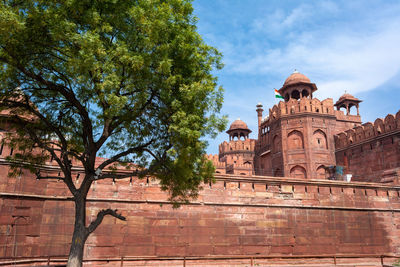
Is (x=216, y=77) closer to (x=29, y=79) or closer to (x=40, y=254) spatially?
(x=29, y=79)

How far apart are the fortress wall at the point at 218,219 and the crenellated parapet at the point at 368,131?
5721 mm

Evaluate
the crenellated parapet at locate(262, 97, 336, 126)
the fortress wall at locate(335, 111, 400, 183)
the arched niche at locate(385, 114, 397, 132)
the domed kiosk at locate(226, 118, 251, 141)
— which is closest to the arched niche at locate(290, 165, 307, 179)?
the fortress wall at locate(335, 111, 400, 183)

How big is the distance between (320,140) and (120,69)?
73.0 feet

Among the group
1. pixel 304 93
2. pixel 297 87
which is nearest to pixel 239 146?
pixel 304 93

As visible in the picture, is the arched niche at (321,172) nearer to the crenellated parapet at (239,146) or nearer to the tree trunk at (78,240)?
the crenellated parapet at (239,146)

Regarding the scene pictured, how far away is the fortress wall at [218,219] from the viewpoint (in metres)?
11.4

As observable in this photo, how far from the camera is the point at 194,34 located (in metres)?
7.88

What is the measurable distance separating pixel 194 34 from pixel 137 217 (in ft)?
26.7

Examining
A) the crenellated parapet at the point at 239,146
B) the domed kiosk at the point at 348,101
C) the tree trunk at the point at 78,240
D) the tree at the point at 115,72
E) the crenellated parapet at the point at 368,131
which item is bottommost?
the tree trunk at the point at 78,240

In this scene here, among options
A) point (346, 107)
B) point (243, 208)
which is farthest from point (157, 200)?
point (346, 107)

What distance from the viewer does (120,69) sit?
703 cm

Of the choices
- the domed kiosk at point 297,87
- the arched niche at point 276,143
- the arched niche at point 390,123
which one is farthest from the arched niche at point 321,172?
the domed kiosk at point 297,87

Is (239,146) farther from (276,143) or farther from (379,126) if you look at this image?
(379,126)

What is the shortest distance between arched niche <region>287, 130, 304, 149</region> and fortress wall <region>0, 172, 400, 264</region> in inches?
364
